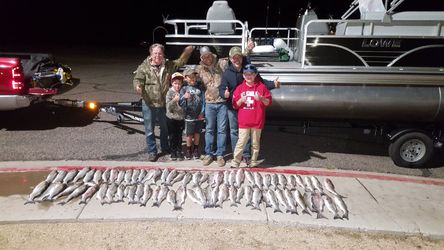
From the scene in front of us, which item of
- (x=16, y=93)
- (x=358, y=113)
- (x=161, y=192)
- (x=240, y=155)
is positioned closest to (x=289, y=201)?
(x=240, y=155)

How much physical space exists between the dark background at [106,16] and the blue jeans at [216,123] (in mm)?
27880

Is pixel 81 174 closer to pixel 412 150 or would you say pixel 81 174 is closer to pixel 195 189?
pixel 195 189

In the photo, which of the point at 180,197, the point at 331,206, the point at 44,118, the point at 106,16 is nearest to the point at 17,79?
the point at 44,118

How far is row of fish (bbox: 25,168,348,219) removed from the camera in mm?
4914

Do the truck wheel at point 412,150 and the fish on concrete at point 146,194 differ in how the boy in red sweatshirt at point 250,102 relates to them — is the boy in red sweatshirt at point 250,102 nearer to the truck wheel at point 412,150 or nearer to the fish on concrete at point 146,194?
the fish on concrete at point 146,194

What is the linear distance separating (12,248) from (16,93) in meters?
3.70

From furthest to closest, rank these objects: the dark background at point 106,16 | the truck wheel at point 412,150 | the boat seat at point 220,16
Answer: the dark background at point 106,16 < the boat seat at point 220,16 < the truck wheel at point 412,150

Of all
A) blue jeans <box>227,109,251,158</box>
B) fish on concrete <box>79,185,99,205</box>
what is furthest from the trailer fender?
fish on concrete <box>79,185,99,205</box>

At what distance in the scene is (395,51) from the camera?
239 inches

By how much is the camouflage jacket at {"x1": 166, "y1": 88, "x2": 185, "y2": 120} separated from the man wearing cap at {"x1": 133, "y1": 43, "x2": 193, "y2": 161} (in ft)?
0.38

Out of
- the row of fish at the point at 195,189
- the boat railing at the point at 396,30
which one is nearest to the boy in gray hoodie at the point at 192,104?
the row of fish at the point at 195,189

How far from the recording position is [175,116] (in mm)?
6020

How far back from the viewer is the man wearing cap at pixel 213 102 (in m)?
5.89

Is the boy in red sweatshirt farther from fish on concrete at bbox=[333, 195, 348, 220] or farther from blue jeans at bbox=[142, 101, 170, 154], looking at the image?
fish on concrete at bbox=[333, 195, 348, 220]
